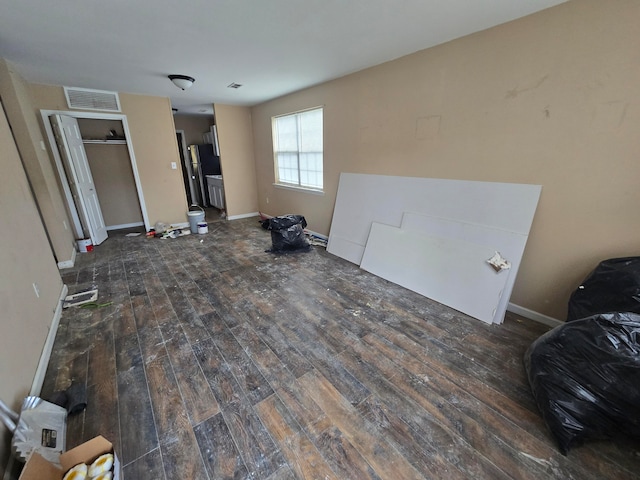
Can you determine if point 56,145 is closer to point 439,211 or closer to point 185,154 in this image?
point 185,154

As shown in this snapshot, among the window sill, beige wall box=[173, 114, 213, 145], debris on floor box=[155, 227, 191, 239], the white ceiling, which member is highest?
the white ceiling

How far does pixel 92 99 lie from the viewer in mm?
4199

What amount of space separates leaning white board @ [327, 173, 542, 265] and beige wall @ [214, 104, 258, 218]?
9.61 feet

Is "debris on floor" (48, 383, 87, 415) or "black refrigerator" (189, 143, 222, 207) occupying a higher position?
"black refrigerator" (189, 143, 222, 207)

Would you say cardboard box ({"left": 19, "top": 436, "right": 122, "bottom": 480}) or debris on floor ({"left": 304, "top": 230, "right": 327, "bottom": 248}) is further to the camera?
debris on floor ({"left": 304, "top": 230, "right": 327, "bottom": 248})

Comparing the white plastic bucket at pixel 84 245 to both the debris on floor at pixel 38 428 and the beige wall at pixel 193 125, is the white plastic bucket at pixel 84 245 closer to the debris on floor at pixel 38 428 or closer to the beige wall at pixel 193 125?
the debris on floor at pixel 38 428

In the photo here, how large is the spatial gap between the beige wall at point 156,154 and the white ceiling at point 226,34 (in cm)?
104

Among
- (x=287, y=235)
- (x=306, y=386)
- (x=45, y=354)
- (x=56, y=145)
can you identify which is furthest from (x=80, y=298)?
(x=56, y=145)

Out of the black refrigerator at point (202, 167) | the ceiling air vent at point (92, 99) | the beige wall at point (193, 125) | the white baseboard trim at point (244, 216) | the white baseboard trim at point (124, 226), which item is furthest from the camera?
the black refrigerator at point (202, 167)

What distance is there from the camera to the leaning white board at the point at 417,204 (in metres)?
2.27

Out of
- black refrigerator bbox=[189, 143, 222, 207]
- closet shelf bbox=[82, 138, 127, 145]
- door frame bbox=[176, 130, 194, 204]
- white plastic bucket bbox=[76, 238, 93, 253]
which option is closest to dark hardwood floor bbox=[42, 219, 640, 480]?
white plastic bucket bbox=[76, 238, 93, 253]

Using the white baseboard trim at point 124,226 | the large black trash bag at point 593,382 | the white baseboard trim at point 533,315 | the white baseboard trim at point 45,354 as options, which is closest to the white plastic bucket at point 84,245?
the white baseboard trim at point 124,226

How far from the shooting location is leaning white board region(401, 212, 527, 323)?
2246mm

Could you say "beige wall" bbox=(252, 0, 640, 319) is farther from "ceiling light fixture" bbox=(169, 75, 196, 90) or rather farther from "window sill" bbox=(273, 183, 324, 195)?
"ceiling light fixture" bbox=(169, 75, 196, 90)
